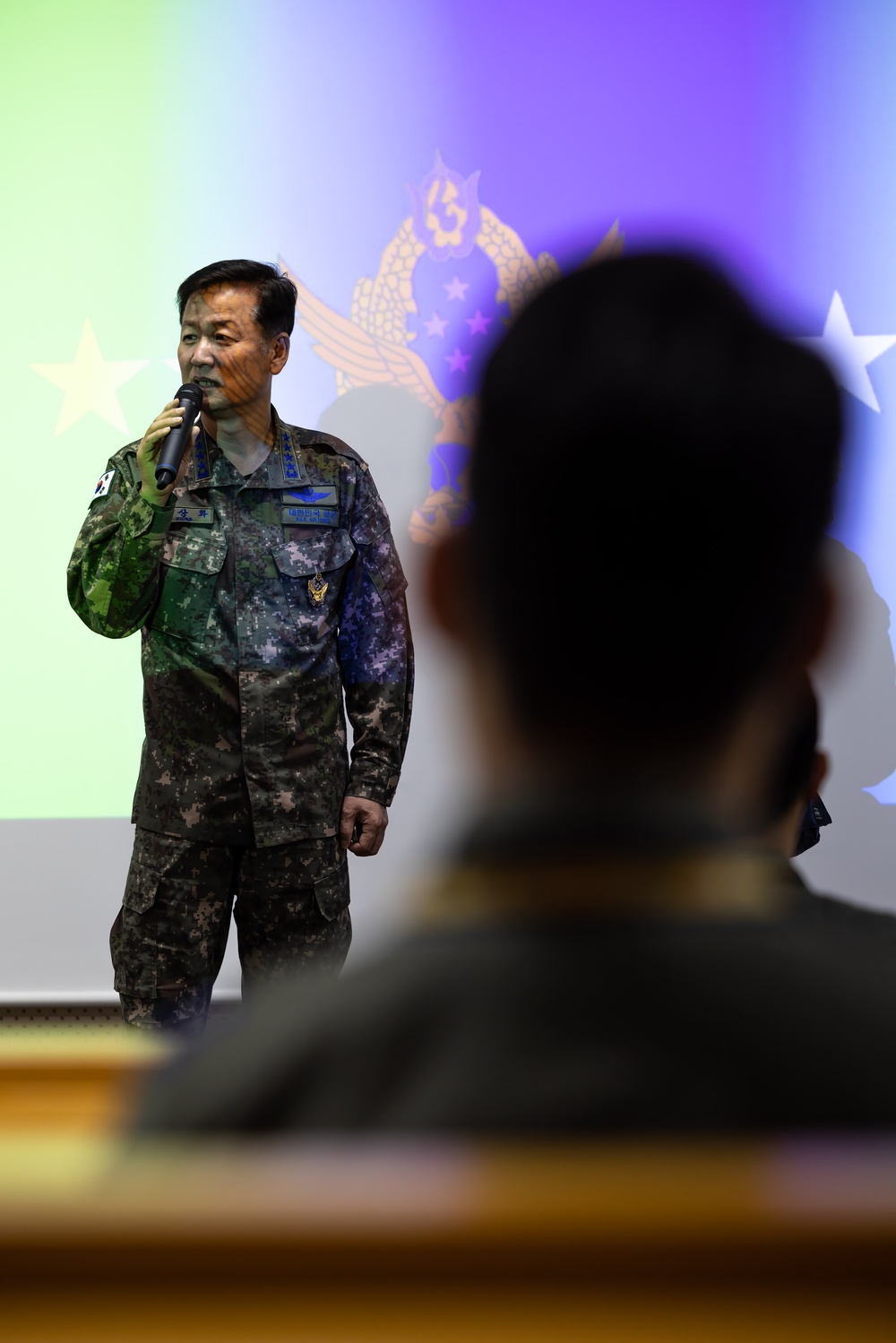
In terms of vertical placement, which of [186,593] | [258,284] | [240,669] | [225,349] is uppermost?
[258,284]

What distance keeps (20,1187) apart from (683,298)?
15.1 inches

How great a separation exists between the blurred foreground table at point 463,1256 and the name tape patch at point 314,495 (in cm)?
168

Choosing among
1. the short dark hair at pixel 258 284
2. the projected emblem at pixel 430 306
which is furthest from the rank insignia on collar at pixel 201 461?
the projected emblem at pixel 430 306

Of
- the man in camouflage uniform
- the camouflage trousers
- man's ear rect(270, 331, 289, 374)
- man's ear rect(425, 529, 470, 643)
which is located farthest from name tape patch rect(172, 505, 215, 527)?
man's ear rect(425, 529, 470, 643)

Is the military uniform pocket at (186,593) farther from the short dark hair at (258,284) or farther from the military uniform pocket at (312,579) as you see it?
the short dark hair at (258,284)

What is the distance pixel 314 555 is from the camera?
194cm

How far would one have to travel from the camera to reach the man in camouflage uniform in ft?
6.07

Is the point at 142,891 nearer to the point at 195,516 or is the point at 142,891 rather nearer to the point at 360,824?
the point at 360,824

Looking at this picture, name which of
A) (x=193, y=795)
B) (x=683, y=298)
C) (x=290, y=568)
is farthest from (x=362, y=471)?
(x=683, y=298)

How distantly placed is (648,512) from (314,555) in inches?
60.7

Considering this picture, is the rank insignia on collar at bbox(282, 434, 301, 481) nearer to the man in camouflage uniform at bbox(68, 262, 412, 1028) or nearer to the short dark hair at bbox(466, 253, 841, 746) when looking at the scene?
the man in camouflage uniform at bbox(68, 262, 412, 1028)

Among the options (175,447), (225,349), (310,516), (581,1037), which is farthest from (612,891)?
(225,349)

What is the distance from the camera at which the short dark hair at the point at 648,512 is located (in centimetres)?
44

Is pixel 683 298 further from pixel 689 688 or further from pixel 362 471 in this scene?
pixel 362 471
